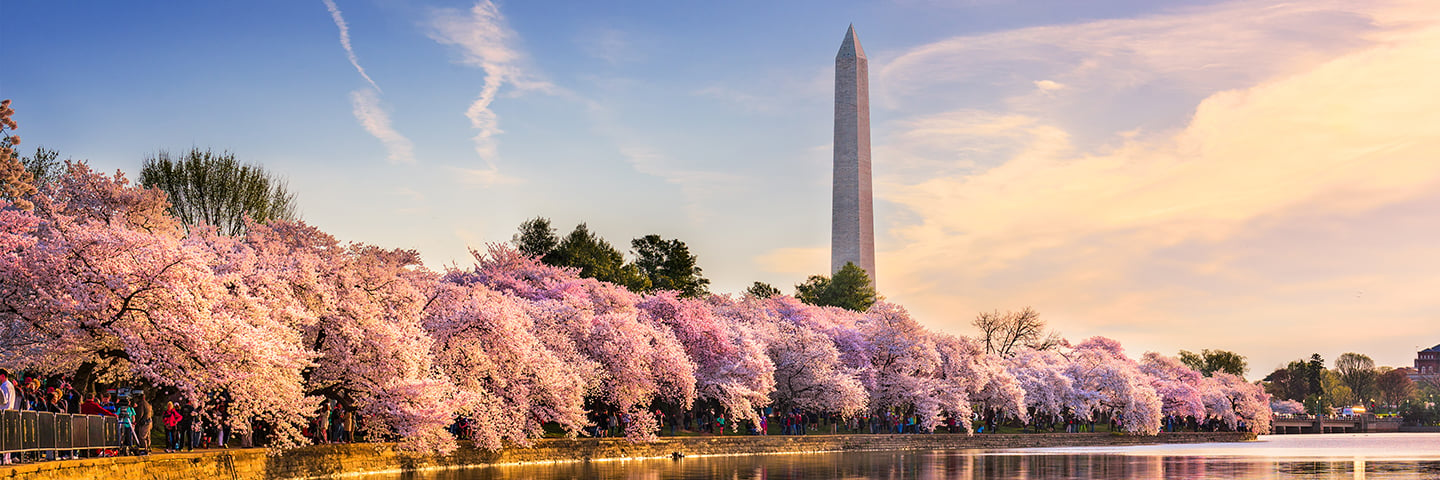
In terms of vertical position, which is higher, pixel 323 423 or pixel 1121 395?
pixel 323 423

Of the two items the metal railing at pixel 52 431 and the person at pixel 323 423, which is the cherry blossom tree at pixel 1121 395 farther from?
the metal railing at pixel 52 431

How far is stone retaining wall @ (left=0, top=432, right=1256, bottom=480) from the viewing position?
29.9 metres

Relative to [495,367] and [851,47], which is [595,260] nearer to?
[851,47]

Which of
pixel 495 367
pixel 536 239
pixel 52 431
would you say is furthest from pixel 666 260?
pixel 52 431

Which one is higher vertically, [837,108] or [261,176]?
[837,108]

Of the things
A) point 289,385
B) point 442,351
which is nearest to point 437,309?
point 442,351

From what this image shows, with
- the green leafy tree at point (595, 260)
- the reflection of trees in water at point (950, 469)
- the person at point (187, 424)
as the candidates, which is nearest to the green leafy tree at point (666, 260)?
the green leafy tree at point (595, 260)

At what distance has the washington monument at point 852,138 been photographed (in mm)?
96938

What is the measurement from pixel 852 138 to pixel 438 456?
182 ft

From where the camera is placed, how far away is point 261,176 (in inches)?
3231

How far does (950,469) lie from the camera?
1922 inches

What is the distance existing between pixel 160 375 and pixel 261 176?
169 feet

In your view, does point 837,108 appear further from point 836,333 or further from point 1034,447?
point 1034,447

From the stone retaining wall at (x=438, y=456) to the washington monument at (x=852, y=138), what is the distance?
22.0 meters
